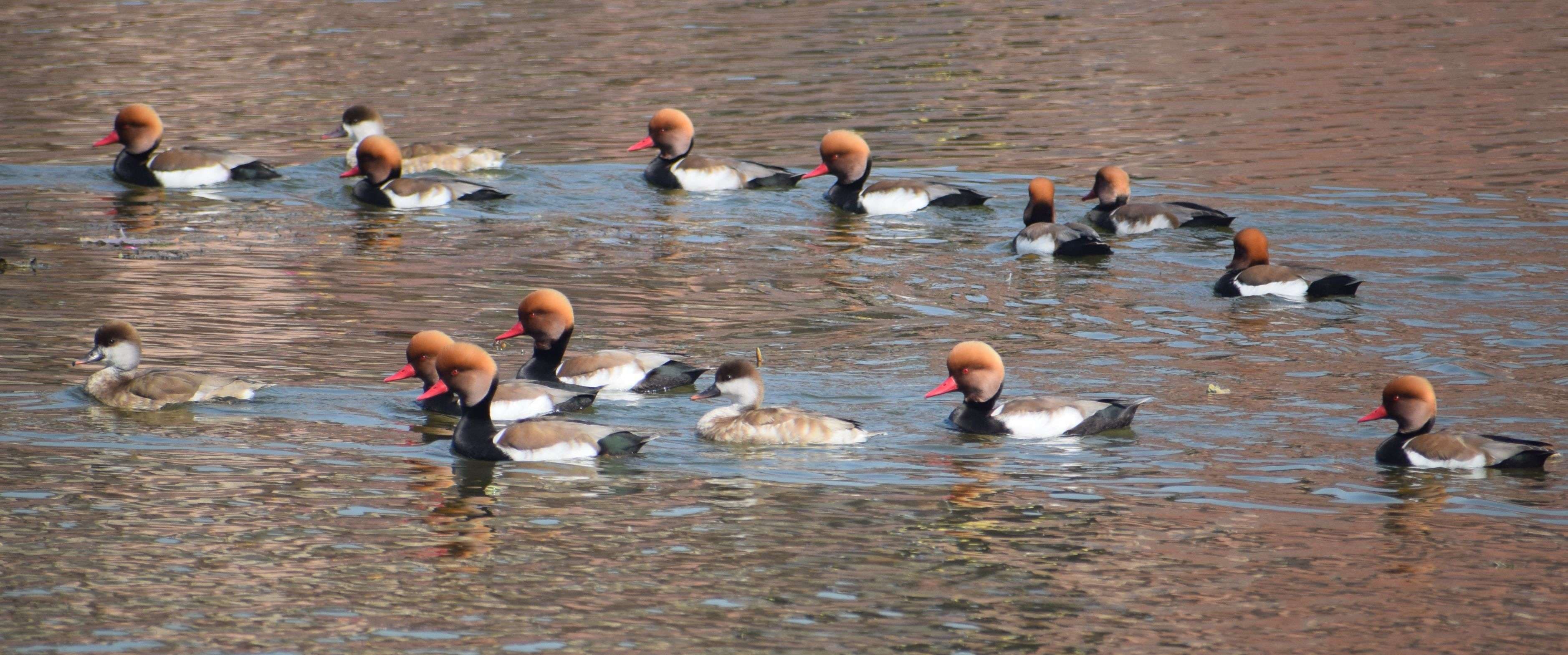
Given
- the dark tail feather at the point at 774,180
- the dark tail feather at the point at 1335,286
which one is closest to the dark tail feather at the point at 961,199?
the dark tail feather at the point at 774,180

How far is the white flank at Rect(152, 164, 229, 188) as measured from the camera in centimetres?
1961

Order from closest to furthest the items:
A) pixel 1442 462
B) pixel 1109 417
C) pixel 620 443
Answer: pixel 1442 462 < pixel 620 443 < pixel 1109 417

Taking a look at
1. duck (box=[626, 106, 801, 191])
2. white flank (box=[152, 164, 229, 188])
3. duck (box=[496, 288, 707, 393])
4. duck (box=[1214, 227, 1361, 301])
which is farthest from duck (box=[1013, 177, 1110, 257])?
white flank (box=[152, 164, 229, 188])

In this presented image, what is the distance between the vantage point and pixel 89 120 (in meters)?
24.5

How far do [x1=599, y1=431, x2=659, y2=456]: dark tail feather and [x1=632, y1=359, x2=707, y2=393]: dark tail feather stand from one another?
1.44 meters

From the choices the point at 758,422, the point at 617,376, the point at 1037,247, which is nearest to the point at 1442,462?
the point at 758,422

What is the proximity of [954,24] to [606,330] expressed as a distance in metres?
21.6

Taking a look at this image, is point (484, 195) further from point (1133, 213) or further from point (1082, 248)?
point (1133, 213)

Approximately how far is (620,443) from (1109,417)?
2.74m

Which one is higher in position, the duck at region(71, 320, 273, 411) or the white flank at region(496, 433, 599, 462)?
the duck at region(71, 320, 273, 411)

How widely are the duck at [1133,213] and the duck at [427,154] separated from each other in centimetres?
681

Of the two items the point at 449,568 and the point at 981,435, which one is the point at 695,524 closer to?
the point at 449,568

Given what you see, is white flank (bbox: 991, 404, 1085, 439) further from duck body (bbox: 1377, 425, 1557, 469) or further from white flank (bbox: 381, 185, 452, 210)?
white flank (bbox: 381, 185, 452, 210)

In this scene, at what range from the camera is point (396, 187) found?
18.9 meters
